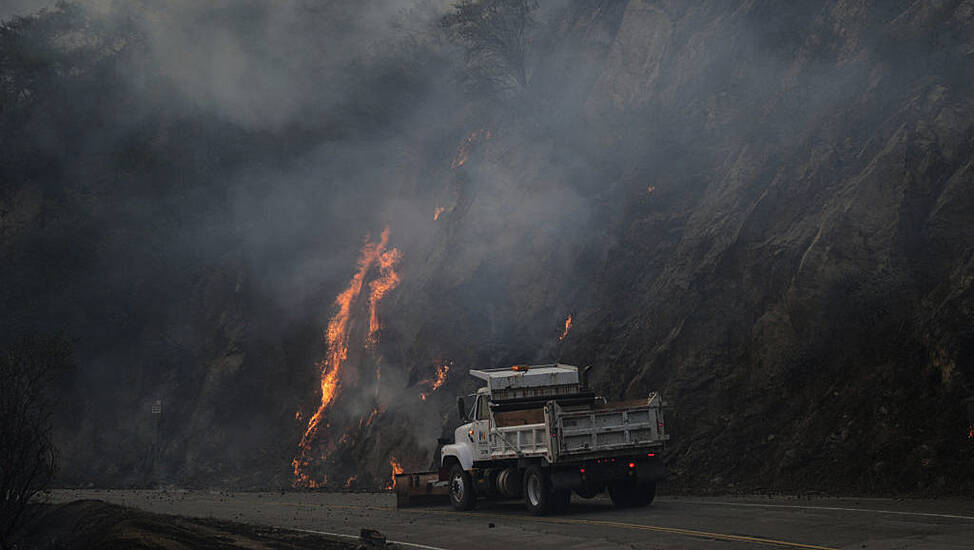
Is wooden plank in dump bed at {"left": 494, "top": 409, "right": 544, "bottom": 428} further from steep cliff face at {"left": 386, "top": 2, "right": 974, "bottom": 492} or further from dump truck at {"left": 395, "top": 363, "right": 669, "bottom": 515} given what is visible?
steep cliff face at {"left": 386, "top": 2, "right": 974, "bottom": 492}

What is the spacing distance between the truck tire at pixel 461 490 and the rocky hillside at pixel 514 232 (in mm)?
5488

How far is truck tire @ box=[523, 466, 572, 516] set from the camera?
17.0 meters

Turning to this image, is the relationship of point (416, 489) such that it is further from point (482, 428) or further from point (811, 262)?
point (811, 262)

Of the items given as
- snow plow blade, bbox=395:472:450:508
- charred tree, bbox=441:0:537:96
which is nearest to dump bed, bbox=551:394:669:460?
snow plow blade, bbox=395:472:450:508

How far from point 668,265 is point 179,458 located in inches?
1174

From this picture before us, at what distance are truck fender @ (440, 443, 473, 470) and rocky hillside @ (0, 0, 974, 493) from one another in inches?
220

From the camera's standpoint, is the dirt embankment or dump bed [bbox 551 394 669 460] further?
dump bed [bbox 551 394 669 460]

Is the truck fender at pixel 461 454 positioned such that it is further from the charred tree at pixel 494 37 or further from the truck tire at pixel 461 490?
the charred tree at pixel 494 37

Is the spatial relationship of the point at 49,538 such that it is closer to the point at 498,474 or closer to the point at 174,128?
the point at 498,474

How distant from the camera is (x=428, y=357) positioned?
34.9 m

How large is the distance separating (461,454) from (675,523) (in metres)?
6.71

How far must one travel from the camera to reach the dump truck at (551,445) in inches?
667

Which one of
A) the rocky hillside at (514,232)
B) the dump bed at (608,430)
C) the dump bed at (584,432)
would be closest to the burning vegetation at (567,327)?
the rocky hillside at (514,232)

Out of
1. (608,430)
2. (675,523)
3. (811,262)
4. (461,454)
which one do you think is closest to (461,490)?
(461,454)
